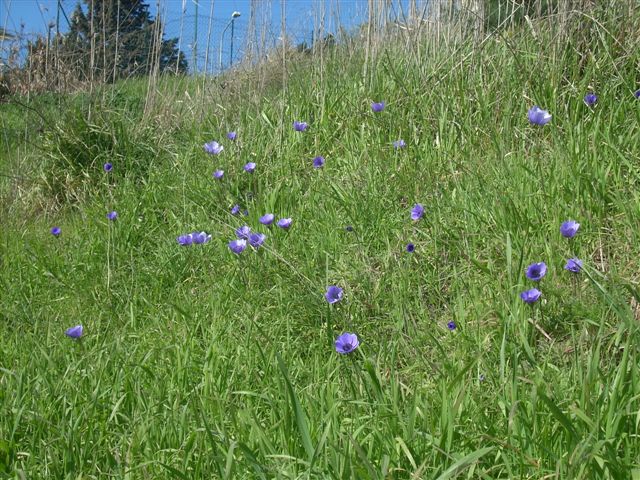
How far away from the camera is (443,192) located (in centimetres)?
274

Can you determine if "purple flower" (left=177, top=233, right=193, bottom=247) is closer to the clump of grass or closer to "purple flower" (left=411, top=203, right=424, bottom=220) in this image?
"purple flower" (left=411, top=203, right=424, bottom=220)

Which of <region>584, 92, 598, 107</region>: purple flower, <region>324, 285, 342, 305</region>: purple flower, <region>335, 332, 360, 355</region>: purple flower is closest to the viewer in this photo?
<region>335, 332, 360, 355</region>: purple flower

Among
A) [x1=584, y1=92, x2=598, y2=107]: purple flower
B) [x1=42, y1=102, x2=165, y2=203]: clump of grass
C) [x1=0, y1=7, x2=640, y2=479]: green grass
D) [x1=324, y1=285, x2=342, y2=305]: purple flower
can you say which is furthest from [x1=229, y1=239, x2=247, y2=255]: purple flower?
[x1=42, y1=102, x2=165, y2=203]: clump of grass

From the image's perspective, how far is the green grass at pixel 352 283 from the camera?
1.56m

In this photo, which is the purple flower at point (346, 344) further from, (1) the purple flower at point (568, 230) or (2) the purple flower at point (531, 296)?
(1) the purple flower at point (568, 230)

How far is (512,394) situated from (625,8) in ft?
7.92

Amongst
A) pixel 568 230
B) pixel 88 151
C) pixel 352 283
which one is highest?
pixel 568 230

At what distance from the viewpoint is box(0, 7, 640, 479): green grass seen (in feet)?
5.13

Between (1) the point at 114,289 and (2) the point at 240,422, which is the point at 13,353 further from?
(2) the point at 240,422

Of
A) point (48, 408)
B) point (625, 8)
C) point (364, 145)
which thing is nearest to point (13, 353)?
point (48, 408)

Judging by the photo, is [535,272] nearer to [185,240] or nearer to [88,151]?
[185,240]

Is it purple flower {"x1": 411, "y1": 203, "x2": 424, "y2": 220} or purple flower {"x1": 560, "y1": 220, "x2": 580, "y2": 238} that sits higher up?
purple flower {"x1": 560, "y1": 220, "x2": 580, "y2": 238}

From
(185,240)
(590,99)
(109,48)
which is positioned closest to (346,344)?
(185,240)

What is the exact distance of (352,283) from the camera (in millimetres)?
2412
